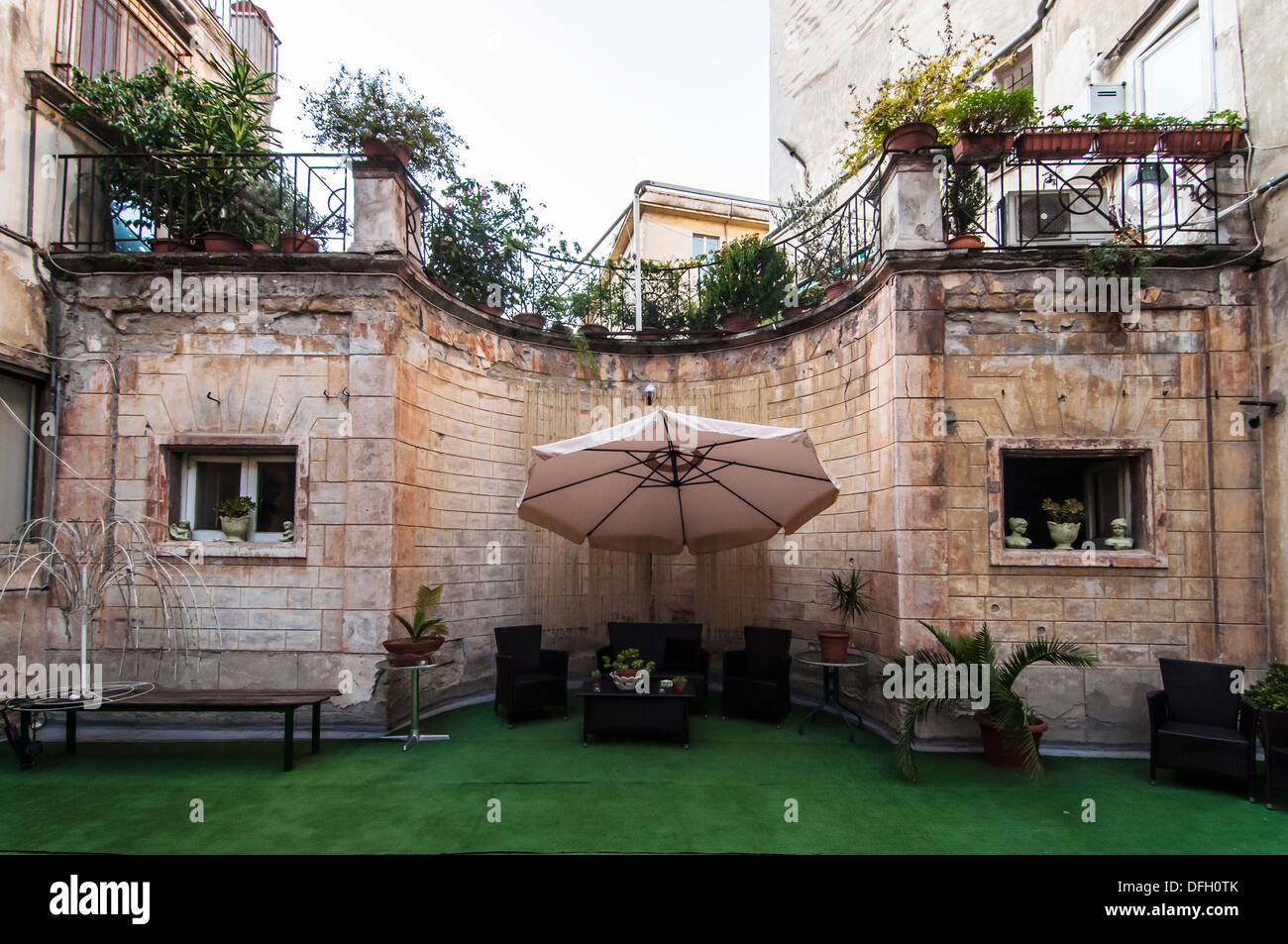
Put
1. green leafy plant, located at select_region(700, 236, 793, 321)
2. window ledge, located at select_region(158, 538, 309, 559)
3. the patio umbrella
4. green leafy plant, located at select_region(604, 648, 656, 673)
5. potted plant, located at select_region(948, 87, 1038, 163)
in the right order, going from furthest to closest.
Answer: green leafy plant, located at select_region(700, 236, 793, 321) < potted plant, located at select_region(948, 87, 1038, 163) < window ledge, located at select_region(158, 538, 309, 559) < green leafy plant, located at select_region(604, 648, 656, 673) < the patio umbrella

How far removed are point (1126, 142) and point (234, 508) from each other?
868 centimetres

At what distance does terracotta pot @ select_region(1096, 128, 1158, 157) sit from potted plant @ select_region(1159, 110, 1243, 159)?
93mm

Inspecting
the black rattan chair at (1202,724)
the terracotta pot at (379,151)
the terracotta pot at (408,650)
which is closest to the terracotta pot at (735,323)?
the terracotta pot at (379,151)

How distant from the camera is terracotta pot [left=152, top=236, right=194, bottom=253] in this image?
6.37m

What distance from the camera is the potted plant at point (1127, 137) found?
594cm

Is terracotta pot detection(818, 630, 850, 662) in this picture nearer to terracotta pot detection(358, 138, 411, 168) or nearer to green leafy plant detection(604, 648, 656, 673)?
green leafy plant detection(604, 648, 656, 673)

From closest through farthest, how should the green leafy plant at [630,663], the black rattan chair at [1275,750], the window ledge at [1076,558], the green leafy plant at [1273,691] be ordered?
the black rattan chair at [1275,750] → the green leafy plant at [1273,691] → the window ledge at [1076,558] → the green leafy plant at [630,663]

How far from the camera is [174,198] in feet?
22.1

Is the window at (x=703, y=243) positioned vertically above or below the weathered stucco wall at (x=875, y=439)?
above

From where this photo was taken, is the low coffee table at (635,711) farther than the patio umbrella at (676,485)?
Yes

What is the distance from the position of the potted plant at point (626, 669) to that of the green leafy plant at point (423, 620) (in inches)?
61.1

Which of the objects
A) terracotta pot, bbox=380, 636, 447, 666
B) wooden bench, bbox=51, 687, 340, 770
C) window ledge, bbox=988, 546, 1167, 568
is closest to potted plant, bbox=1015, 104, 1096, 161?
window ledge, bbox=988, 546, 1167, 568

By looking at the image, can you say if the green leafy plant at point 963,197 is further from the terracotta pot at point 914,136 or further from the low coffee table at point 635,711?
the low coffee table at point 635,711

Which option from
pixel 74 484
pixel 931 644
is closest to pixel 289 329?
pixel 74 484
